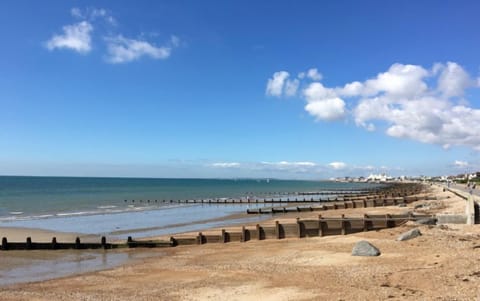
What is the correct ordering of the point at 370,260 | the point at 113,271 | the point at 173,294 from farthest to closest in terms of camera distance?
the point at 113,271
the point at 370,260
the point at 173,294

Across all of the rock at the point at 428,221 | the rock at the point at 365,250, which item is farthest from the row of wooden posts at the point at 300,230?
the rock at the point at 365,250

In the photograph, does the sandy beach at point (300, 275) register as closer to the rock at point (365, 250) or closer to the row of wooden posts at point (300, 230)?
the rock at point (365, 250)

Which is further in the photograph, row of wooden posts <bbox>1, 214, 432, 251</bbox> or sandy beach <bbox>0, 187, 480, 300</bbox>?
row of wooden posts <bbox>1, 214, 432, 251</bbox>

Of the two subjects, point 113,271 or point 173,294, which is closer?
point 173,294

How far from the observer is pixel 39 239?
29.3m

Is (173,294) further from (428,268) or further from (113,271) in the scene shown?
(428,268)

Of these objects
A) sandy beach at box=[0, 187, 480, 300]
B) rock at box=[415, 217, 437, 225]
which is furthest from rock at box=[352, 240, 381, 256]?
rock at box=[415, 217, 437, 225]

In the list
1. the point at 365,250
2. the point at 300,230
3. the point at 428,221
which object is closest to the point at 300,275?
the point at 365,250

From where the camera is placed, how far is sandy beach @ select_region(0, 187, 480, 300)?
40.0ft

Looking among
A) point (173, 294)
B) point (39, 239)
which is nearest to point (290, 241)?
point (173, 294)

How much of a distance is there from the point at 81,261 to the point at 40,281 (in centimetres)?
423

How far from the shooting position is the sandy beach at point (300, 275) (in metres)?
12.2

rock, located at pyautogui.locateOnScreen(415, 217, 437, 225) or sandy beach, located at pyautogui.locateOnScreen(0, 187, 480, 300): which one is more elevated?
rock, located at pyautogui.locateOnScreen(415, 217, 437, 225)

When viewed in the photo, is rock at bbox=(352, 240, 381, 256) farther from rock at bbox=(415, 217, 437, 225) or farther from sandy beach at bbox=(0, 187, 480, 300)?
rock at bbox=(415, 217, 437, 225)
